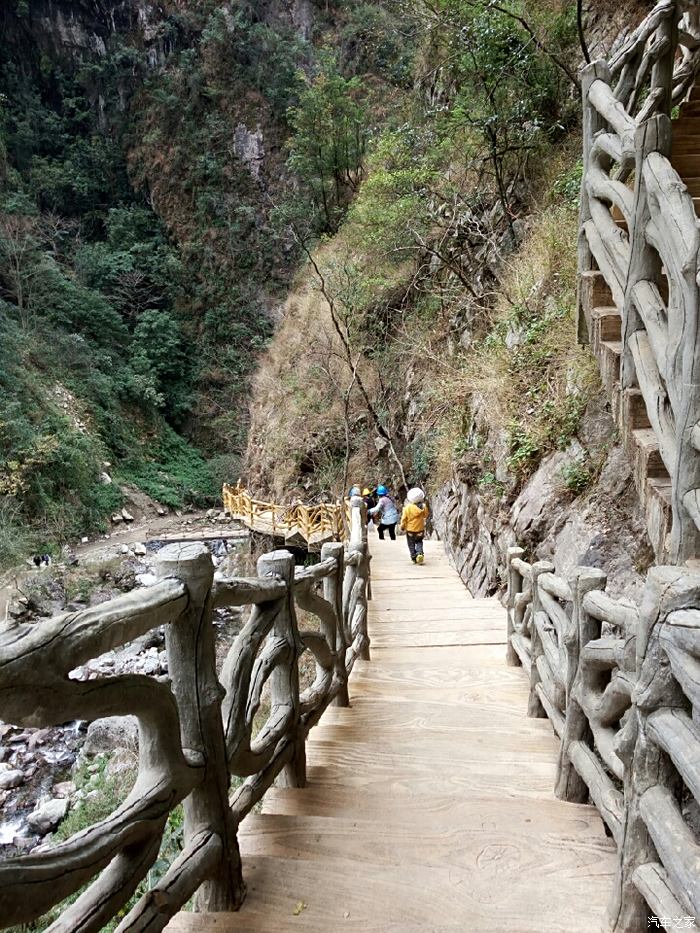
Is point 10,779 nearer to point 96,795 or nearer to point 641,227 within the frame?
point 96,795

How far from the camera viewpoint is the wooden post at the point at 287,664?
2.07m

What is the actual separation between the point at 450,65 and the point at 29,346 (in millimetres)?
15553

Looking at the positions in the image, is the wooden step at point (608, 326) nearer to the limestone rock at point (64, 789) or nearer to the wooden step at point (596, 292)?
the wooden step at point (596, 292)

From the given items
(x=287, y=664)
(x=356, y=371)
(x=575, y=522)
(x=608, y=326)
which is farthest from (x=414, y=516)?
(x=356, y=371)

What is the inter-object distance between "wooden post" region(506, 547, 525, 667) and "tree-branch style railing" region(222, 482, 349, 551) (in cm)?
699

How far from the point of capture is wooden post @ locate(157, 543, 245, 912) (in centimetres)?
141

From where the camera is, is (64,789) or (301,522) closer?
(64,789)

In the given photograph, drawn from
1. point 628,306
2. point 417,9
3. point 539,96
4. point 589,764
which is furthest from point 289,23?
point 589,764

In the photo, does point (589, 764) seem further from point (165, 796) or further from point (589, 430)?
point (589, 430)

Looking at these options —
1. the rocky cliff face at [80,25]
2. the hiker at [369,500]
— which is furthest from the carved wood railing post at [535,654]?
the rocky cliff face at [80,25]

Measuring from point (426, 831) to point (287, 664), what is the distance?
29.3 inches

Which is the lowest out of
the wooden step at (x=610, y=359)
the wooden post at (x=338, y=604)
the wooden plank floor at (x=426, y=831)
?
the wooden plank floor at (x=426, y=831)

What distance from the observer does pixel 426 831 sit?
6.26ft

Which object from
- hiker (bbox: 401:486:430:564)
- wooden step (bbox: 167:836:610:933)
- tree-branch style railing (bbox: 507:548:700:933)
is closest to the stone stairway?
tree-branch style railing (bbox: 507:548:700:933)
